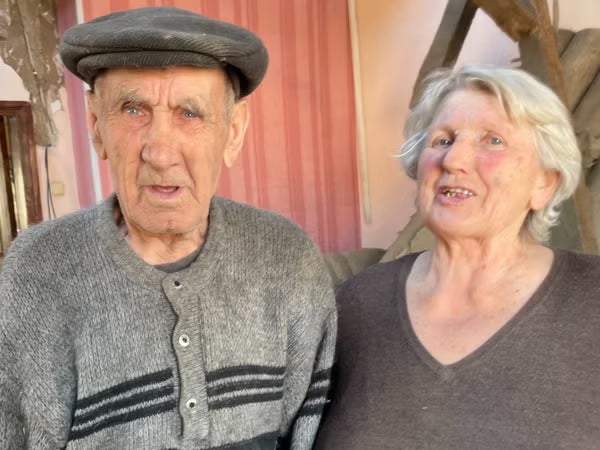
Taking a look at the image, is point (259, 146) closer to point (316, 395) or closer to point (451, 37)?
point (451, 37)

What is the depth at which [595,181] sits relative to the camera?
78.0 inches

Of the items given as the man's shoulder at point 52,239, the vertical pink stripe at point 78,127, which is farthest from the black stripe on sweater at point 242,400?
the vertical pink stripe at point 78,127

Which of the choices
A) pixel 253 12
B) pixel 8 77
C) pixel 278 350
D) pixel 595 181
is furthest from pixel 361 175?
pixel 278 350

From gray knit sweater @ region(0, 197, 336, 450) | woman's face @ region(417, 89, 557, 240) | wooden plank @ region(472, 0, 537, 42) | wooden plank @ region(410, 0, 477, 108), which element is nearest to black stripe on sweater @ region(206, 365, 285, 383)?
gray knit sweater @ region(0, 197, 336, 450)

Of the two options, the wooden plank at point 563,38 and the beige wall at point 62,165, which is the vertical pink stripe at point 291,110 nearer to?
the beige wall at point 62,165

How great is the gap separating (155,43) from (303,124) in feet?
8.54

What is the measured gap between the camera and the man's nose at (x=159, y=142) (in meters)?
0.86

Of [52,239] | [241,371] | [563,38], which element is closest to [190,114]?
[52,239]

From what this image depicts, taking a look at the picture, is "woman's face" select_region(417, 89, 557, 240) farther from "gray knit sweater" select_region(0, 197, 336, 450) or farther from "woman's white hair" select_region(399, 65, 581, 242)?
"gray knit sweater" select_region(0, 197, 336, 450)

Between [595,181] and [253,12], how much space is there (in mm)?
1981

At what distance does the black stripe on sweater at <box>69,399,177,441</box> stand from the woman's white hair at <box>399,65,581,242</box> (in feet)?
2.52

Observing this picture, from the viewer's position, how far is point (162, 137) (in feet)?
2.83

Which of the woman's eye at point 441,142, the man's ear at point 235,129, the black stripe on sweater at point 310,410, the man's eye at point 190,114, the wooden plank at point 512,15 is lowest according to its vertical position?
the black stripe on sweater at point 310,410

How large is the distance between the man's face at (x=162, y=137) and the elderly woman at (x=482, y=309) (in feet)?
1.64
